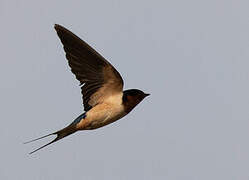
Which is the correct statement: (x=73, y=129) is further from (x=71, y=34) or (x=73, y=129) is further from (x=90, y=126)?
(x=71, y=34)

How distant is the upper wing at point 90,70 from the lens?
7188 millimetres

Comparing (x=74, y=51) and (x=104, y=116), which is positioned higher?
(x=74, y=51)

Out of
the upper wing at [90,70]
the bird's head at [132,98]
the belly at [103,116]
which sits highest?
the upper wing at [90,70]

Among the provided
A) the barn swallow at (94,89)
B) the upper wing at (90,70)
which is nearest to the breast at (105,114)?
the barn swallow at (94,89)

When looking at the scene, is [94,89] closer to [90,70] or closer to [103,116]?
[90,70]

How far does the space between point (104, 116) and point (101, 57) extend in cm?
44

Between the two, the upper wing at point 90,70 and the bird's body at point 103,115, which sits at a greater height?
the upper wing at point 90,70

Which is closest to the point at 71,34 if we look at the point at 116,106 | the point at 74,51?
the point at 74,51

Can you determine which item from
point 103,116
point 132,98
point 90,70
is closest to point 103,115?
point 103,116

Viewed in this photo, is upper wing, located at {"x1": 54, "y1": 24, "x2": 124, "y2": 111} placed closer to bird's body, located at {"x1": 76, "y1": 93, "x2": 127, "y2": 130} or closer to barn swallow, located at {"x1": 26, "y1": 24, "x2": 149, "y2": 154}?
barn swallow, located at {"x1": 26, "y1": 24, "x2": 149, "y2": 154}

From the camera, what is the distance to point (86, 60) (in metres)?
7.31

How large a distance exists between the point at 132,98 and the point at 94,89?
318 millimetres

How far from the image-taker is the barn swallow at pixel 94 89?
7.18m

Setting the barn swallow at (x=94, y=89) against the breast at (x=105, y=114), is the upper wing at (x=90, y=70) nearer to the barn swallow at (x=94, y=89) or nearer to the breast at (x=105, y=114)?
the barn swallow at (x=94, y=89)
